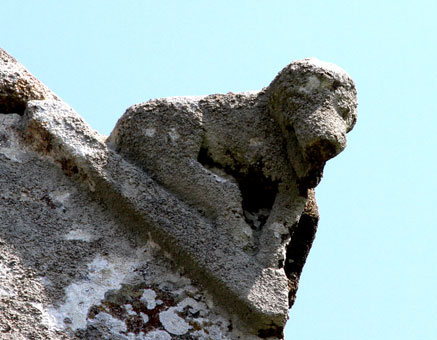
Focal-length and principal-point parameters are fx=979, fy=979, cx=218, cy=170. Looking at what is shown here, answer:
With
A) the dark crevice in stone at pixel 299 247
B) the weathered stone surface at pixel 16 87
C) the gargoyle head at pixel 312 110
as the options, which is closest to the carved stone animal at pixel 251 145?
the gargoyle head at pixel 312 110

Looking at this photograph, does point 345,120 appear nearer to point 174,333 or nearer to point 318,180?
point 318,180

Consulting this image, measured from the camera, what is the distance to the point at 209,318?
3.29m

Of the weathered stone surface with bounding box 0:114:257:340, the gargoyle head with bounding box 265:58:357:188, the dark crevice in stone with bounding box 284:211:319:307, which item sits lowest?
the weathered stone surface with bounding box 0:114:257:340

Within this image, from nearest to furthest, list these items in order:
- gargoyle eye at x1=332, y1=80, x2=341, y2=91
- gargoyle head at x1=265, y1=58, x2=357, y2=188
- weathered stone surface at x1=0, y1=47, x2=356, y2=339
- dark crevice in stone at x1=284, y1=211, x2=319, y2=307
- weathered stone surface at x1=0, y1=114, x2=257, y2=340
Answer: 1. weathered stone surface at x1=0, y1=114, x2=257, y2=340
2. weathered stone surface at x1=0, y1=47, x2=356, y2=339
3. gargoyle head at x1=265, y1=58, x2=357, y2=188
4. gargoyle eye at x1=332, y1=80, x2=341, y2=91
5. dark crevice in stone at x1=284, y1=211, x2=319, y2=307

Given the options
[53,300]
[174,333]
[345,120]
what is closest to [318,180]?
[345,120]

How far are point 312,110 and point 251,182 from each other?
378 millimetres

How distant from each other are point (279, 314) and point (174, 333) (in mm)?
369

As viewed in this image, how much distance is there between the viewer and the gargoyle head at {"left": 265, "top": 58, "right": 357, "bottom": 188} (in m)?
3.51

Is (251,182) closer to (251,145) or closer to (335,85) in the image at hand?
(251,145)

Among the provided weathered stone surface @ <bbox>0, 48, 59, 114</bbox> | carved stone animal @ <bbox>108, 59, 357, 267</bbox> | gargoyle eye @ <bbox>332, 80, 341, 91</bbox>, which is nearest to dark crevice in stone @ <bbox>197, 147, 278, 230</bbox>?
Result: carved stone animal @ <bbox>108, 59, 357, 267</bbox>

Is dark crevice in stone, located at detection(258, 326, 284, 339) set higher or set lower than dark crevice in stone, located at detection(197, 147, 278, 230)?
lower

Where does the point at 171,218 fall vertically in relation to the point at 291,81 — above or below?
below

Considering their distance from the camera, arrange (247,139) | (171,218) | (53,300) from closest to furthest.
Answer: (53,300) → (171,218) → (247,139)

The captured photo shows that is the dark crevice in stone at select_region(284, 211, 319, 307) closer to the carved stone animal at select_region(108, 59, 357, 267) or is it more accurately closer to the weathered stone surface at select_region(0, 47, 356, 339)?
the weathered stone surface at select_region(0, 47, 356, 339)
